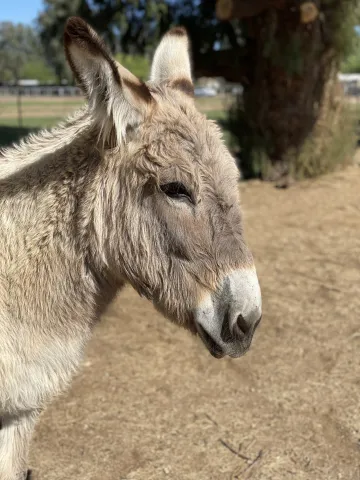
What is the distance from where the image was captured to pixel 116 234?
2.09 m

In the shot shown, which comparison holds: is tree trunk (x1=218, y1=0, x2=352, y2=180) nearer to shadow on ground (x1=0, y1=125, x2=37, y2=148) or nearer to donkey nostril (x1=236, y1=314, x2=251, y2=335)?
shadow on ground (x1=0, y1=125, x2=37, y2=148)

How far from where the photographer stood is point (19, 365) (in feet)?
6.95

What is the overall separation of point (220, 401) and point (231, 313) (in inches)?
84.0

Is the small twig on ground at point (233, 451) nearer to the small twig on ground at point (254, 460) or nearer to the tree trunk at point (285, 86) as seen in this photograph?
the small twig on ground at point (254, 460)

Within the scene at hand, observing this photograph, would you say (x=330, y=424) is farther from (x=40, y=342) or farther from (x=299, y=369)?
(x=40, y=342)

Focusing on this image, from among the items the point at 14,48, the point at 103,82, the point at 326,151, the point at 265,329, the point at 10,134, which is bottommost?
the point at 10,134

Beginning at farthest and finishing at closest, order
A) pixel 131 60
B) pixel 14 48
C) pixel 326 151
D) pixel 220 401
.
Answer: pixel 14 48, pixel 131 60, pixel 326 151, pixel 220 401

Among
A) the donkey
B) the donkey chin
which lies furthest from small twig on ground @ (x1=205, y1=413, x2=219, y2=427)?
the donkey chin

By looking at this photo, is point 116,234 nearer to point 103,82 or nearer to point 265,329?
point 103,82

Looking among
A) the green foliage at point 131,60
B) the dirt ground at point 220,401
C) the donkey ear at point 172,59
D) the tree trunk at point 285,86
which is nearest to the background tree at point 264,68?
the tree trunk at point 285,86

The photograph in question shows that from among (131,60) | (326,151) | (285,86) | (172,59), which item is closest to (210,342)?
(172,59)

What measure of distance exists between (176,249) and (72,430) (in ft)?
6.95

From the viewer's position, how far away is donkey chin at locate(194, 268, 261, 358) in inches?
76.5

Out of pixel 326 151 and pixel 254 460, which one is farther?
pixel 326 151
